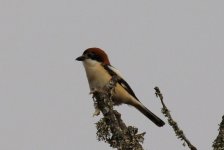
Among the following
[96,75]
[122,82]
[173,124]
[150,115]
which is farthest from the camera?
[150,115]

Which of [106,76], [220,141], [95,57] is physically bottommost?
[220,141]

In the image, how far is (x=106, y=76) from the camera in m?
7.45

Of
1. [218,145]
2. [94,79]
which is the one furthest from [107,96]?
[94,79]

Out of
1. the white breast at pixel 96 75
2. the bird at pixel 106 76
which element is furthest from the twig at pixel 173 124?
the bird at pixel 106 76

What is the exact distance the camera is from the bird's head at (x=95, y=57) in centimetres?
792

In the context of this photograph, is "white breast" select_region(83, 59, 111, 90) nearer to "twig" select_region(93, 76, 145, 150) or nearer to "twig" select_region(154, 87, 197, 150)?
"twig" select_region(93, 76, 145, 150)

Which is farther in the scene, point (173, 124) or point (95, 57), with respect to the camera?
point (95, 57)

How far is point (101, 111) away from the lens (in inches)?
172

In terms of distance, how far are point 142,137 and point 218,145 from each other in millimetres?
752

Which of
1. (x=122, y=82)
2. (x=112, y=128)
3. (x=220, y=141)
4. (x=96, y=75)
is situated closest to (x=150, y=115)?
(x=122, y=82)

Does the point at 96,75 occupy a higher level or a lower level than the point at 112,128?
higher

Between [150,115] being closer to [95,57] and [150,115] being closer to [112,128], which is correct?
[95,57]

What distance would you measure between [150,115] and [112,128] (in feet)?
13.4

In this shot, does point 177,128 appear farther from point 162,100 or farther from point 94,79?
point 94,79
